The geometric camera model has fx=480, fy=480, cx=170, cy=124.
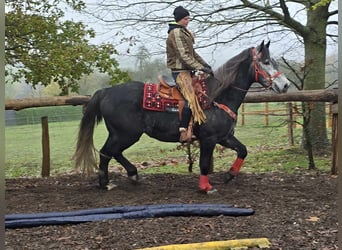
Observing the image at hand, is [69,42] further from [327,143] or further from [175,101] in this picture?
[327,143]

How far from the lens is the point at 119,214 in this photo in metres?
3.88

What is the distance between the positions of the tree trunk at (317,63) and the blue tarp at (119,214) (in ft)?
10.4

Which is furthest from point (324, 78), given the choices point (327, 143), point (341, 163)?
point (341, 163)

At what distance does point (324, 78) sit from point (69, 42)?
12.2 ft

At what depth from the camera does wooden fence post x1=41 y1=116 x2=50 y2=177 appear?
221 inches

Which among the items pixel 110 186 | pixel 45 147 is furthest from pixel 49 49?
pixel 110 186

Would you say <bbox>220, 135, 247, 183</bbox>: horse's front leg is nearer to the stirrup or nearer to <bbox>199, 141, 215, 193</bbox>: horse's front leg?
<bbox>199, 141, 215, 193</bbox>: horse's front leg

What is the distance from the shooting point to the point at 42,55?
521 cm

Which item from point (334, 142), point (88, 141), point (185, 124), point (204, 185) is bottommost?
point (204, 185)

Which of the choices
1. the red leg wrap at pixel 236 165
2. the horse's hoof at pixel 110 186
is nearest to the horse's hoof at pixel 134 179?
the horse's hoof at pixel 110 186

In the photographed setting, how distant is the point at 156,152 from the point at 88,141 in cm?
169

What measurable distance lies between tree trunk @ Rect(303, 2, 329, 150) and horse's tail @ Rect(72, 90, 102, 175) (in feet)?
10.9

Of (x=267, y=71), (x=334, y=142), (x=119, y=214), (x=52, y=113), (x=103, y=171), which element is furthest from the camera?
(x=52, y=113)

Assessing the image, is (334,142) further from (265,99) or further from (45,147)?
(45,147)
